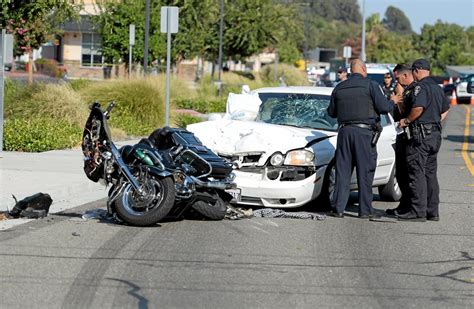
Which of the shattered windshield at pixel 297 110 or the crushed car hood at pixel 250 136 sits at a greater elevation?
the shattered windshield at pixel 297 110

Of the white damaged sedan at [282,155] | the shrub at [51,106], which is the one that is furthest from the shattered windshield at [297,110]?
the shrub at [51,106]

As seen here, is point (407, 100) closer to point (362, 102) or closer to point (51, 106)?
point (362, 102)

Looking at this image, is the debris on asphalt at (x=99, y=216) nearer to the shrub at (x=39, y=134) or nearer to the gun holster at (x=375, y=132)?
the gun holster at (x=375, y=132)

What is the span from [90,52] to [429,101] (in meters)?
57.2

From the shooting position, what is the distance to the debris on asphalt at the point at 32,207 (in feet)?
38.1

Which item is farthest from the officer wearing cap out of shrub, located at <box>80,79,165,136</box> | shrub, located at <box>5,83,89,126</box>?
shrub, located at <box>80,79,165,136</box>

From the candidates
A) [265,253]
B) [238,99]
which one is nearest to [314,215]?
[265,253]

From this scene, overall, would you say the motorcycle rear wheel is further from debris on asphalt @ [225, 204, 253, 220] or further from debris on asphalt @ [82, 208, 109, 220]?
debris on asphalt @ [82, 208, 109, 220]

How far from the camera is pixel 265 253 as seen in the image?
978cm

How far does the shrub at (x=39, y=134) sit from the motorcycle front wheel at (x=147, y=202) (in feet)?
28.1

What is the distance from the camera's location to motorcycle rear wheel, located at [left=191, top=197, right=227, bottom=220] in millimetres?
11547

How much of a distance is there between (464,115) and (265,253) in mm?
35734

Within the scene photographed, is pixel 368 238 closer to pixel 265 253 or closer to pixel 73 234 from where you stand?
pixel 265 253

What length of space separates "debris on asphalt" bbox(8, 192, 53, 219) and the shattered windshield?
3.49 m
